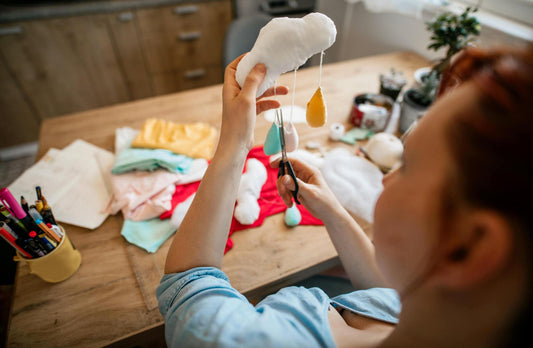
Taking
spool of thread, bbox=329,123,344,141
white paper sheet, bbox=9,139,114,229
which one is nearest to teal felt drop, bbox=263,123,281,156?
spool of thread, bbox=329,123,344,141

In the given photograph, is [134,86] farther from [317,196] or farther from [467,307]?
[467,307]

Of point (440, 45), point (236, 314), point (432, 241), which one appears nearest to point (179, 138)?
point (236, 314)

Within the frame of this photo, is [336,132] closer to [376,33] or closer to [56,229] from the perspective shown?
[56,229]

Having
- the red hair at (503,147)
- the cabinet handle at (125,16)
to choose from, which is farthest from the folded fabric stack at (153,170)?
the cabinet handle at (125,16)

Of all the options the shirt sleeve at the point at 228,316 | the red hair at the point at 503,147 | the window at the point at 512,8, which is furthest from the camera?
the window at the point at 512,8

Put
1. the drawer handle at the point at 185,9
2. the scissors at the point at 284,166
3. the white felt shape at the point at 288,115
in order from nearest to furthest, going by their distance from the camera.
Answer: the scissors at the point at 284,166, the white felt shape at the point at 288,115, the drawer handle at the point at 185,9

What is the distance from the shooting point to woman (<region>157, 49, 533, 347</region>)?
25 centimetres

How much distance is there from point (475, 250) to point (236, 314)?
33 cm

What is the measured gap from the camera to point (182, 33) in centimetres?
195

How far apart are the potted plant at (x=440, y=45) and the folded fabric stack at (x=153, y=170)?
0.69m

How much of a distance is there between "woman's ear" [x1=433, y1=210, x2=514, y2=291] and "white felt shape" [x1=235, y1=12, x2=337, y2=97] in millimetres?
347

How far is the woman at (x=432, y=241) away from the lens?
0.82 feet

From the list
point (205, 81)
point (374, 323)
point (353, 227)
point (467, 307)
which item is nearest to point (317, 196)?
point (353, 227)

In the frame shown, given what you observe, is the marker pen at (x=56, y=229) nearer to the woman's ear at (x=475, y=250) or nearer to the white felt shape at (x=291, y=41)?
the white felt shape at (x=291, y=41)
